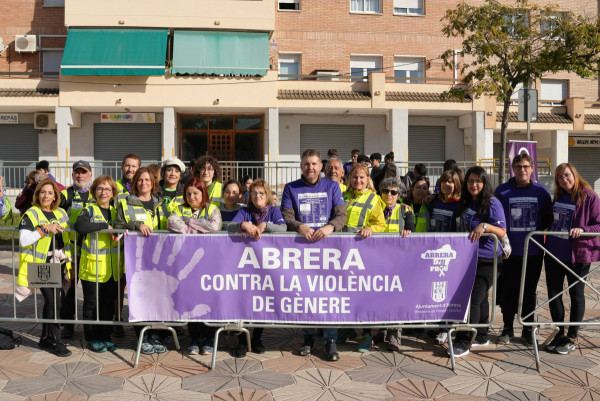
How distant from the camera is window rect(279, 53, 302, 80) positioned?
75.9ft

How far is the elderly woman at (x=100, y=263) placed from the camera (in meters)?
5.16

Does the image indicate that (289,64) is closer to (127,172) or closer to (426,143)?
(426,143)

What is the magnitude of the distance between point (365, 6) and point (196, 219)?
2084cm

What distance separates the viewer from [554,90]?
25.4 m

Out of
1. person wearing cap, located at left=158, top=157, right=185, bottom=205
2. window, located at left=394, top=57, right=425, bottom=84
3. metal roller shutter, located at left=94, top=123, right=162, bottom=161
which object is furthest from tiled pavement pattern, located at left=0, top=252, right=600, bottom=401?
window, located at left=394, top=57, right=425, bottom=84

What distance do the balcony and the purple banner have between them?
17.0m

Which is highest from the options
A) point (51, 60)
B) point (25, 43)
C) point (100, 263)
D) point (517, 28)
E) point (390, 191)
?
point (25, 43)

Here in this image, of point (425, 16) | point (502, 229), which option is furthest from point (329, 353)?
point (425, 16)

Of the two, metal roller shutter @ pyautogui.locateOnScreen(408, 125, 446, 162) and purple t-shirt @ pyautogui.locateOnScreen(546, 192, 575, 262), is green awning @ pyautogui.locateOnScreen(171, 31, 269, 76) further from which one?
purple t-shirt @ pyautogui.locateOnScreen(546, 192, 575, 262)

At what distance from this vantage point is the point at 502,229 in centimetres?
509

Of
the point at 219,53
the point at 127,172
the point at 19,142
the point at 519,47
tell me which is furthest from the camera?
the point at 19,142

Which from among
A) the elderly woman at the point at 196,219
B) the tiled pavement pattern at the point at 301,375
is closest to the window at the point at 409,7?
the tiled pavement pattern at the point at 301,375

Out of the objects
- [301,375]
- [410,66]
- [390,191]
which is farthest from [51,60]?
[301,375]

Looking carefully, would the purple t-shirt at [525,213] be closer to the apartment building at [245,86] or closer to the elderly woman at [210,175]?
the elderly woman at [210,175]
